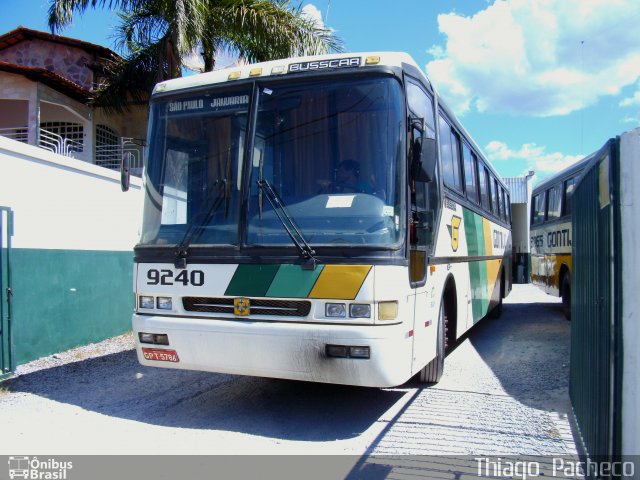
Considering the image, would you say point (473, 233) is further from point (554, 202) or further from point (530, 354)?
point (554, 202)

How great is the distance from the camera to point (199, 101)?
18.1ft

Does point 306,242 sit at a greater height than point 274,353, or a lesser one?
greater

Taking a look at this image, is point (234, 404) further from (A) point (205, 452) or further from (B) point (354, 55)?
(B) point (354, 55)

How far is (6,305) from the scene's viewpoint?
6.82 metres

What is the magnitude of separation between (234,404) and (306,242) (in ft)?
7.24

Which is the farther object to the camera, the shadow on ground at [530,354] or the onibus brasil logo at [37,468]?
the shadow on ground at [530,354]

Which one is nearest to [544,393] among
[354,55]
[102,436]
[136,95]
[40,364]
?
[354,55]

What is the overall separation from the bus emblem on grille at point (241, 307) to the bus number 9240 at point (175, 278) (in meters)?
0.40

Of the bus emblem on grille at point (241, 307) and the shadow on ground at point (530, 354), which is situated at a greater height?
the bus emblem on grille at point (241, 307)

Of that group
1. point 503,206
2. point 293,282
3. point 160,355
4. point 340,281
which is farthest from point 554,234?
point 160,355

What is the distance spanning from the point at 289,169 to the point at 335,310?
1377 millimetres

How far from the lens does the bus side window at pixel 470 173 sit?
27.2 ft

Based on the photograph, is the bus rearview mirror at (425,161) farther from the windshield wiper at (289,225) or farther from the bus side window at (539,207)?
the bus side window at (539,207)

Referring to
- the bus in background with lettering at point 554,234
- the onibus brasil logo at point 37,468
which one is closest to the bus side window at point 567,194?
the bus in background with lettering at point 554,234
